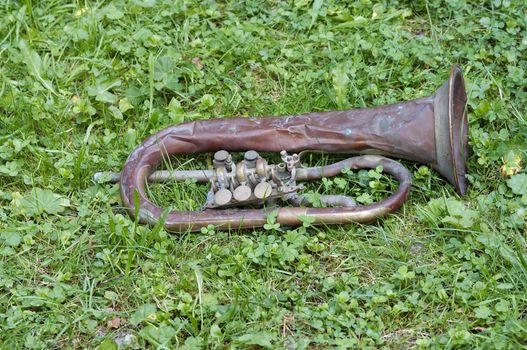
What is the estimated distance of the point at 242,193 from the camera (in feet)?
14.7

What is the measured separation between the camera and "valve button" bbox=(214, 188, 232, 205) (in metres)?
4.47

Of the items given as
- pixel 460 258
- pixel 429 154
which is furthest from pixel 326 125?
pixel 460 258

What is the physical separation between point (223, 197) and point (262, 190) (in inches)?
8.4

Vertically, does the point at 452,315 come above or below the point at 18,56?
below

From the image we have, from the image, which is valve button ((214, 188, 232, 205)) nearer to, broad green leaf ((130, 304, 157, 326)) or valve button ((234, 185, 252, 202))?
valve button ((234, 185, 252, 202))

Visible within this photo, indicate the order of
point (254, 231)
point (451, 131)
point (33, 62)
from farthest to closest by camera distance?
point (33, 62)
point (254, 231)
point (451, 131)

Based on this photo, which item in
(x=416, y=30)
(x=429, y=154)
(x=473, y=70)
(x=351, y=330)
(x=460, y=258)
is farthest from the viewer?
(x=416, y=30)

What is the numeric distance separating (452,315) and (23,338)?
80.5 inches

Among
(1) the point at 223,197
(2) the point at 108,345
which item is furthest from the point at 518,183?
(2) the point at 108,345

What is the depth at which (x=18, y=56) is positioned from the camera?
5371 mm

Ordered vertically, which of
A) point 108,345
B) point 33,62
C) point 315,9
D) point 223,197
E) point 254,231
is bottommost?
point 108,345

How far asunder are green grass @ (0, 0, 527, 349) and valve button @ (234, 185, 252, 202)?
0.19m

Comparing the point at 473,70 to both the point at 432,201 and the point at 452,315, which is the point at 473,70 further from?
the point at 452,315

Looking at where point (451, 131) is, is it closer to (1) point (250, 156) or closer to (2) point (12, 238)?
(1) point (250, 156)
